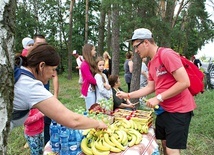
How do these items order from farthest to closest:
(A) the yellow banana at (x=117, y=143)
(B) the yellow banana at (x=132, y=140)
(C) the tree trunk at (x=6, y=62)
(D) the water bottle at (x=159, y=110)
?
(D) the water bottle at (x=159, y=110), (B) the yellow banana at (x=132, y=140), (A) the yellow banana at (x=117, y=143), (C) the tree trunk at (x=6, y=62)

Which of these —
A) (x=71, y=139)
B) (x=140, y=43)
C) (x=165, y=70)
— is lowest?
(x=71, y=139)

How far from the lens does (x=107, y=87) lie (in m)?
4.23

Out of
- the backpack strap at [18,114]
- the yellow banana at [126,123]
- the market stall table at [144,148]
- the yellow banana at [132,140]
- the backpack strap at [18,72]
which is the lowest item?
the market stall table at [144,148]

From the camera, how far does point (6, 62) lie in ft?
3.96

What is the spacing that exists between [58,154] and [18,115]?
823 millimetres

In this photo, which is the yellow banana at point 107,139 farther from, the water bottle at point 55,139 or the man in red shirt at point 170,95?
the man in red shirt at point 170,95

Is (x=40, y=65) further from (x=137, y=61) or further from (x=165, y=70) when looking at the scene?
(x=137, y=61)

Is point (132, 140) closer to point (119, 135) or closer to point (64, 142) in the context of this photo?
point (119, 135)

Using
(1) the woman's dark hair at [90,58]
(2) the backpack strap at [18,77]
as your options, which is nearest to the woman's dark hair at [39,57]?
(2) the backpack strap at [18,77]

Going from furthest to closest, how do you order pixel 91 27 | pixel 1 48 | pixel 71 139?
1. pixel 91 27
2. pixel 71 139
3. pixel 1 48

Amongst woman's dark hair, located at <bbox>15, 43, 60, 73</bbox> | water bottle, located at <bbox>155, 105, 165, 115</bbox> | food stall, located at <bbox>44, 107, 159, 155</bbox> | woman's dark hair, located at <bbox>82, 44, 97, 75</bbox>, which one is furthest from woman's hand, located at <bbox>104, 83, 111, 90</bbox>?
woman's dark hair, located at <bbox>15, 43, 60, 73</bbox>

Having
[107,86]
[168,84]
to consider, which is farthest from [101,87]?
[168,84]

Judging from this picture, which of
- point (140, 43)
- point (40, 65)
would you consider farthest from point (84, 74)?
point (40, 65)

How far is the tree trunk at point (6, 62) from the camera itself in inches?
46.5
